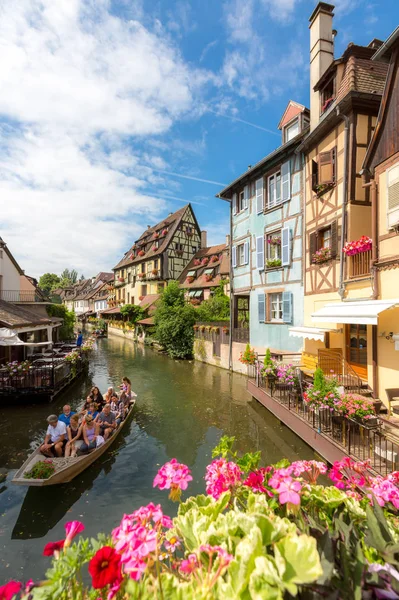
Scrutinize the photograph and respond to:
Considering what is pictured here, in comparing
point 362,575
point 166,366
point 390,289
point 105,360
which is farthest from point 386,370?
point 105,360

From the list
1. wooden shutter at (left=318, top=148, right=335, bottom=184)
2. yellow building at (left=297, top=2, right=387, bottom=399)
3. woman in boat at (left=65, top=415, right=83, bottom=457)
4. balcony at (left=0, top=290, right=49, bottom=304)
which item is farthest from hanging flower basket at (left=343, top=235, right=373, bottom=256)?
balcony at (left=0, top=290, right=49, bottom=304)

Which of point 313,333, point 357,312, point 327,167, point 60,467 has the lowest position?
point 60,467

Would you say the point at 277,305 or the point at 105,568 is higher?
the point at 277,305

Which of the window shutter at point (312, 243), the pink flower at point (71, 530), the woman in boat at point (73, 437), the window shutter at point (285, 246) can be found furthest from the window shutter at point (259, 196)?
the pink flower at point (71, 530)

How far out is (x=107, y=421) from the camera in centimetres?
985

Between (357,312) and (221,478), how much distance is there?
7.70 metres

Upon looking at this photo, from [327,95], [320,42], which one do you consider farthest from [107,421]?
[320,42]

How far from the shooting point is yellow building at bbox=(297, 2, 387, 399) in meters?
10.1

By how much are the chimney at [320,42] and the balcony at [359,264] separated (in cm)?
726

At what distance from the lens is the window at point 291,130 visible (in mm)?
16531

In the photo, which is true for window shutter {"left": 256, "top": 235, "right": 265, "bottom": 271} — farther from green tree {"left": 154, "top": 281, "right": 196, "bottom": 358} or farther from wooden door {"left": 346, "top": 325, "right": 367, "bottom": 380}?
green tree {"left": 154, "top": 281, "right": 196, "bottom": 358}

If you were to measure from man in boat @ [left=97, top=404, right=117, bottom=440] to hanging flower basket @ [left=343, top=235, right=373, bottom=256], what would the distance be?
948 cm

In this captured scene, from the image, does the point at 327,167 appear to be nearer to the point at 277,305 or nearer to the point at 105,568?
the point at 277,305

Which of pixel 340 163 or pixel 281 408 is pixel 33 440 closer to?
pixel 281 408
